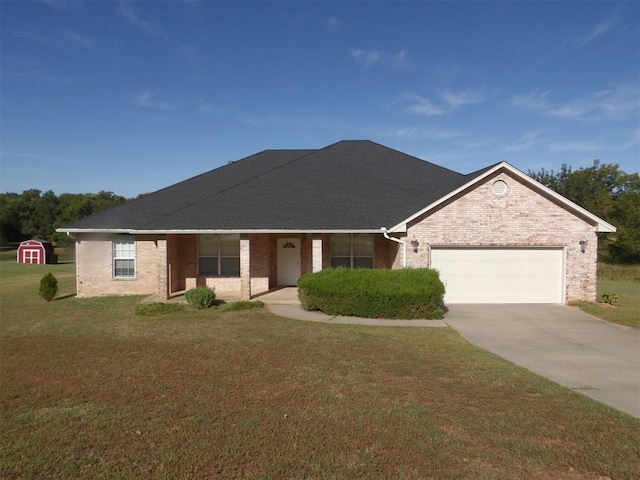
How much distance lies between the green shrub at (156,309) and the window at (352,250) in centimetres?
661

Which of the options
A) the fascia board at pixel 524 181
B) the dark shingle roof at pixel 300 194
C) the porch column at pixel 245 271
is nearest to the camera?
the fascia board at pixel 524 181

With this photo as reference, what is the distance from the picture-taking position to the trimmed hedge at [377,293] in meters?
12.3

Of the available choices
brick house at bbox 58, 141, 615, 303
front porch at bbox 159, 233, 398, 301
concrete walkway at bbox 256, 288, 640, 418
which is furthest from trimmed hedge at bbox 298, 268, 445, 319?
front porch at bbox 159, 233, 398, 301

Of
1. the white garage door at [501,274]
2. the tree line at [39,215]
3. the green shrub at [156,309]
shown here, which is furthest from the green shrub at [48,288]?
the tree line at [39,215]

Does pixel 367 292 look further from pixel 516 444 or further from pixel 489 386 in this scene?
pixel 516 444

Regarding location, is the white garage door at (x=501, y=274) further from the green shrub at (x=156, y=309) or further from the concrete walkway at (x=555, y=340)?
the green shrub at (x=156, y=309)

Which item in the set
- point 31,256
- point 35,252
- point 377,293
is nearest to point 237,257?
point 377,293

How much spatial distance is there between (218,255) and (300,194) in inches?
172

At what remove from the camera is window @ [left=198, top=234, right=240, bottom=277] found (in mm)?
17047

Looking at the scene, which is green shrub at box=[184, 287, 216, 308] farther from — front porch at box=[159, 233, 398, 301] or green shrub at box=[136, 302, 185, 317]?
front porch at box=[159, 233, 398, 301]

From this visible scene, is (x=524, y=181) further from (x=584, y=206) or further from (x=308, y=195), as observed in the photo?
(x=584, y=206)

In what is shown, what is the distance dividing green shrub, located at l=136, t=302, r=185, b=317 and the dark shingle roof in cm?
290

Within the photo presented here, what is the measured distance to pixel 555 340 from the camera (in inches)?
392

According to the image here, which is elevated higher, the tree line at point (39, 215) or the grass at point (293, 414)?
the tree line at point (39, 215)
